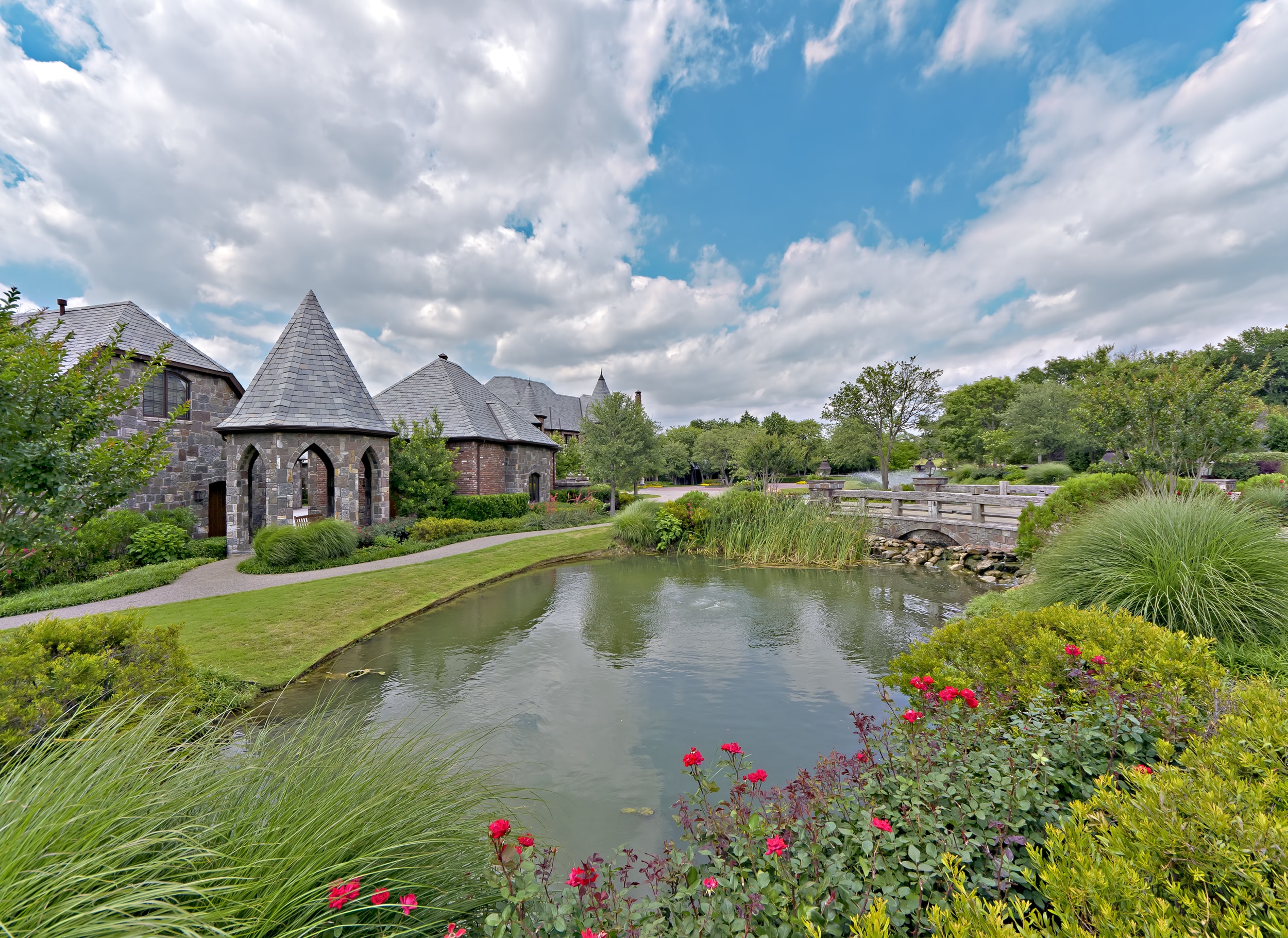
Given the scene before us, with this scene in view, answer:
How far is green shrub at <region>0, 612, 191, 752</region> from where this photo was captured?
3.23 metres

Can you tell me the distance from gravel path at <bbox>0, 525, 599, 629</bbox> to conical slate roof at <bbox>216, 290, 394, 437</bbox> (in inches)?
157

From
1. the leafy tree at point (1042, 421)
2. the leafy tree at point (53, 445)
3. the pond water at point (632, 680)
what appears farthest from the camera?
the leafy tree at point (1042, 421)

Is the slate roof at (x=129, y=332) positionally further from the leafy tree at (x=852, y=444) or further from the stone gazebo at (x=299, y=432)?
→ the leafy tree at (x=852, y=444)

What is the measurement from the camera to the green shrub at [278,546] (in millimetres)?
11562

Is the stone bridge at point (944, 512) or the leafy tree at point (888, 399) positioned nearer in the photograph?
the stone bridge at point (944, 512)

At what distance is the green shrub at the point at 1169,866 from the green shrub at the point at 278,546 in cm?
1396

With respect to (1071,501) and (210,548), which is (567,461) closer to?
(210,548)

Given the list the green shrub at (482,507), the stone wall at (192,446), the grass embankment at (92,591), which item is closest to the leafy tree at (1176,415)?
the green shrub at (482,507)

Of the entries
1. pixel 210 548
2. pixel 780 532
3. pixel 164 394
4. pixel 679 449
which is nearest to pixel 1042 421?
pixel 780 532

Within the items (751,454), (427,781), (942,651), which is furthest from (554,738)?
(751,454)

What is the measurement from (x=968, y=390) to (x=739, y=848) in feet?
184

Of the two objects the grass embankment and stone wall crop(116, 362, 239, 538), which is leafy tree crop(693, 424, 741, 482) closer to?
stone wall crop(116, 362, 239, 538)

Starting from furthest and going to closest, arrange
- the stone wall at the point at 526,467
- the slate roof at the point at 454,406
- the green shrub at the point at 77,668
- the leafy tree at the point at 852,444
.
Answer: the leafy tree at the point at 852,444 → the stone wall at the point at 526,467 → the slate roof at the point at 454,406 → the green shrub at the point at 77,668

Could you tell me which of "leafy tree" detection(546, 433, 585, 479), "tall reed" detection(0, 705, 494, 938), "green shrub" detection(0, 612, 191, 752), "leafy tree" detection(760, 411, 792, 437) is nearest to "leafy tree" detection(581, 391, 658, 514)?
"leafy tree" detection(546, 433, 585, 479)
